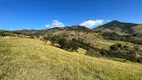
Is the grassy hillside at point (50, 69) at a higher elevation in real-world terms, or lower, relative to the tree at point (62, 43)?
lower

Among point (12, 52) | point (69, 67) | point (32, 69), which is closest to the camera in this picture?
point (32, 69)

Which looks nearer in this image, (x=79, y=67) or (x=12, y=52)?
(x=79, y=67)

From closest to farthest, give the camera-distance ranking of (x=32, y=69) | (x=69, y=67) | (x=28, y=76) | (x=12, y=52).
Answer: (x=28, y=76), (x=32, y=69), (x=69, y=67), (x=12, y=52)

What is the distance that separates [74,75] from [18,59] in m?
15.2

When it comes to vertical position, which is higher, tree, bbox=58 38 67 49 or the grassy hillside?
tree, bbox=58 38 67 49

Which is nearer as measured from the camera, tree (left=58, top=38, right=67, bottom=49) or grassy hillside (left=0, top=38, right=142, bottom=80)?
grassy hillside (left=0, top=38, right=142, bottom=80)

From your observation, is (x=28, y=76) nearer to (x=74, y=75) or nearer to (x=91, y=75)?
(x=74, y=75)

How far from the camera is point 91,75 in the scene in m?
29.9

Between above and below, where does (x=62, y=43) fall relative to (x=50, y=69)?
above

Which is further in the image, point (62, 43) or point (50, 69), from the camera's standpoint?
point (62, 43)

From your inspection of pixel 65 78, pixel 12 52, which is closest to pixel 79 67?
pixel 65 78

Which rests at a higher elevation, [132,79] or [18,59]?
[18,59]

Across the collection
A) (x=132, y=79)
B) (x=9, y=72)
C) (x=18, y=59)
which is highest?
(x=18, y=59)

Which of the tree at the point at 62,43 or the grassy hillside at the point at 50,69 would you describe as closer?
the grassy hillside at the point at 50,69
